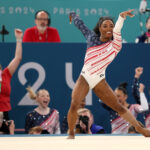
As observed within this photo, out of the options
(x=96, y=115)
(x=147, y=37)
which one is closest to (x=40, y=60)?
(x=96, y=115)

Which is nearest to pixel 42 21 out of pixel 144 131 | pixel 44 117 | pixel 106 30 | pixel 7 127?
pixel 44 117

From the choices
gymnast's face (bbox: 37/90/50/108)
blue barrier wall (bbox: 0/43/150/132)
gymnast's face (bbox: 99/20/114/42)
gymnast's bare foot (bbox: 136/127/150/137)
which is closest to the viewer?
gymnast's face (bbox: 99/20/114/42)

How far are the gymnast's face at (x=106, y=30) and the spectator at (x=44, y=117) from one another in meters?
1.61

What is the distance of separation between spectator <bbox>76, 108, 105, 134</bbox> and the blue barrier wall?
1.04 ft

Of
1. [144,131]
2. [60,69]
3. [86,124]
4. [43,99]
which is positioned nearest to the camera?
[144,131]

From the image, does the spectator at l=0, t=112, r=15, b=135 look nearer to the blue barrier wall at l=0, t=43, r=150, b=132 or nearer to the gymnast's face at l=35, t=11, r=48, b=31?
the blue barrier wall at l=0, t=43, r=150, b=132

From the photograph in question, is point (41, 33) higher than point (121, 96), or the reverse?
point (41, 33)

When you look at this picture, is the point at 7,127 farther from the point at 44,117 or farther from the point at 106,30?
the point at 106,30

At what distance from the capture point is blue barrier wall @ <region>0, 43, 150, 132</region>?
6160 millimetres

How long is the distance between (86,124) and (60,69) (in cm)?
98

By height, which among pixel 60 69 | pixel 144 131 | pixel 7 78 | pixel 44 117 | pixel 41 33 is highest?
pixel 41 33

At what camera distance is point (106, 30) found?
4629 mm

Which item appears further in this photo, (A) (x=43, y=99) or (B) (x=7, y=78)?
(B) (x=7, y=78)

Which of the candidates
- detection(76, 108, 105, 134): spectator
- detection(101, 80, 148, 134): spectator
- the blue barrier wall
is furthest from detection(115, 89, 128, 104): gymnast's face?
detection(76, 108, 105, 134): spectator
